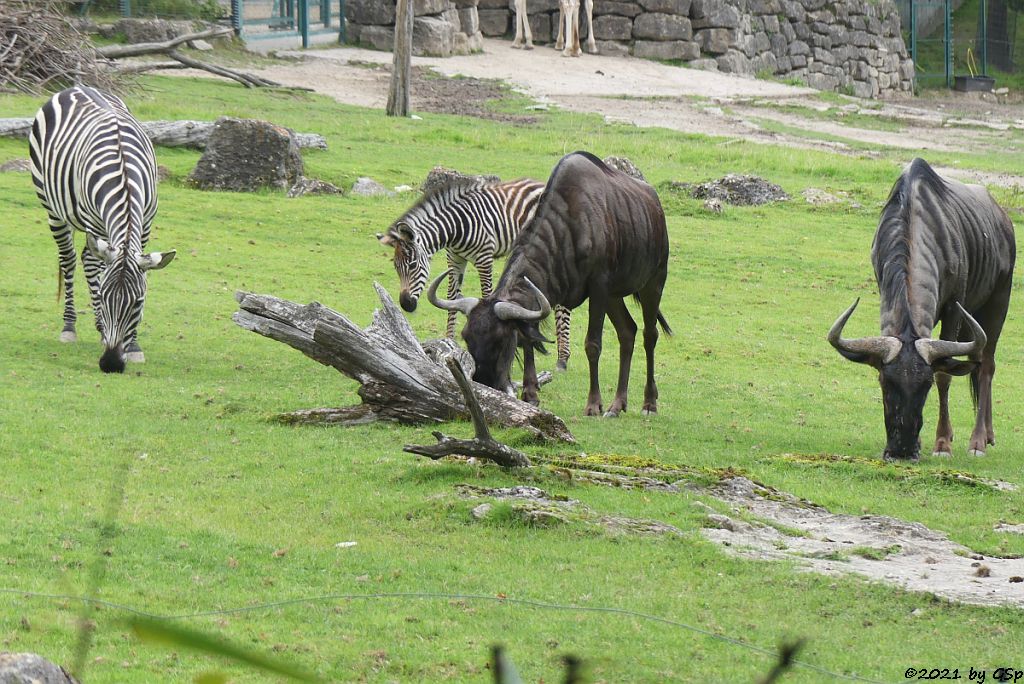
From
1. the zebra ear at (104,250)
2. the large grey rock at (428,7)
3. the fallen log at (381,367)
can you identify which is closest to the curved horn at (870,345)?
the fallen log at (381,367)

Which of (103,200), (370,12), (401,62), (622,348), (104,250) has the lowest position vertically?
(622,348)

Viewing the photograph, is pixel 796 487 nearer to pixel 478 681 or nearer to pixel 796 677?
pixel 796 677

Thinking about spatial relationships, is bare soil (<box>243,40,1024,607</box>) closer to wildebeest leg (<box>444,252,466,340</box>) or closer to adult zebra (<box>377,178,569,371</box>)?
adult zebra (<box>377,178,569,371</box>)

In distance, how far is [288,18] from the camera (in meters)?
36.5

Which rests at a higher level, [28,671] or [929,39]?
[929,39]

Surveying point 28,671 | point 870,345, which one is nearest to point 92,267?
point 870,345

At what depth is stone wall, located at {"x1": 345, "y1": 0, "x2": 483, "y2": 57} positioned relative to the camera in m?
37.3

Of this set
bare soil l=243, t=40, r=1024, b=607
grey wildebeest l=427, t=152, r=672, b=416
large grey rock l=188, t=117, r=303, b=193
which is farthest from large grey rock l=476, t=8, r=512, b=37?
grey wildebeest l=427, t=152, r=672, b=416

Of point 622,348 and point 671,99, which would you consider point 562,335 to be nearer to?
point 622,348

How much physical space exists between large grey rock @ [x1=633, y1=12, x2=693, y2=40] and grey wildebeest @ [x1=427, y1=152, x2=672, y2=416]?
31364 mm

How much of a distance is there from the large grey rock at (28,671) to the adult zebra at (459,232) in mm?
9631

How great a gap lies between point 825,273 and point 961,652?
44.0 feet

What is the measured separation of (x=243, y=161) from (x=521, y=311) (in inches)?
458

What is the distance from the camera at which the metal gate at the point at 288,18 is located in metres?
34.4
